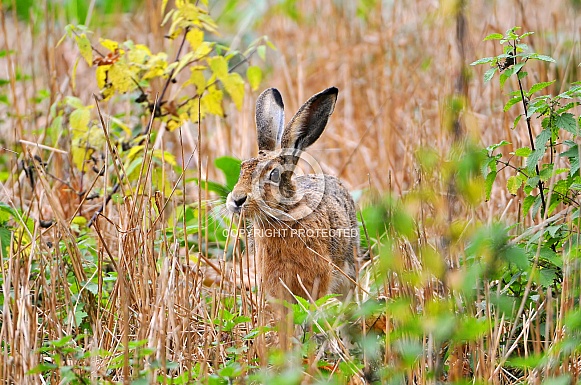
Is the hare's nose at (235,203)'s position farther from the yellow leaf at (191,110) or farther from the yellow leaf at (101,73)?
the yellow leaf at (101,73)

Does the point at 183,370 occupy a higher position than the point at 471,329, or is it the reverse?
the point at 471,329

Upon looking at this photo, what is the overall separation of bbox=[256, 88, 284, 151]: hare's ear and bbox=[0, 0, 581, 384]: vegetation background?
15.3 inches

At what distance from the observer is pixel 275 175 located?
388 centimetres

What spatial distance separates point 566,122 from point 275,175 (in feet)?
4.53

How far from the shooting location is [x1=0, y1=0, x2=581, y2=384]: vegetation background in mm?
2564

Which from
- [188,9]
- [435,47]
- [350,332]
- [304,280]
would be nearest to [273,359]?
[350,332]

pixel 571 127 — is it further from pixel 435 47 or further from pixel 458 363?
pixel 435 47

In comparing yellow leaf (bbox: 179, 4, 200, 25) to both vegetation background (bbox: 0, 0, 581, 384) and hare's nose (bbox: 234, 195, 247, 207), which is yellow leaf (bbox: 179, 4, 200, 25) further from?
hare's nose (bbox: 234, 195, 247, 207)

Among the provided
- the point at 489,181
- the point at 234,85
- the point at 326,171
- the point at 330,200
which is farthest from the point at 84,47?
the point at 489,181

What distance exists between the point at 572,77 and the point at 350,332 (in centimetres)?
276

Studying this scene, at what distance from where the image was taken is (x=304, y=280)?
156 inches

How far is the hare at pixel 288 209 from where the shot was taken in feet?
12.6

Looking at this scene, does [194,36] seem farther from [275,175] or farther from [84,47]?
[275,175]

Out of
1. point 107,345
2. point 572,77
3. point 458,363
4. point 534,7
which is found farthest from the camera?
point 534,7
